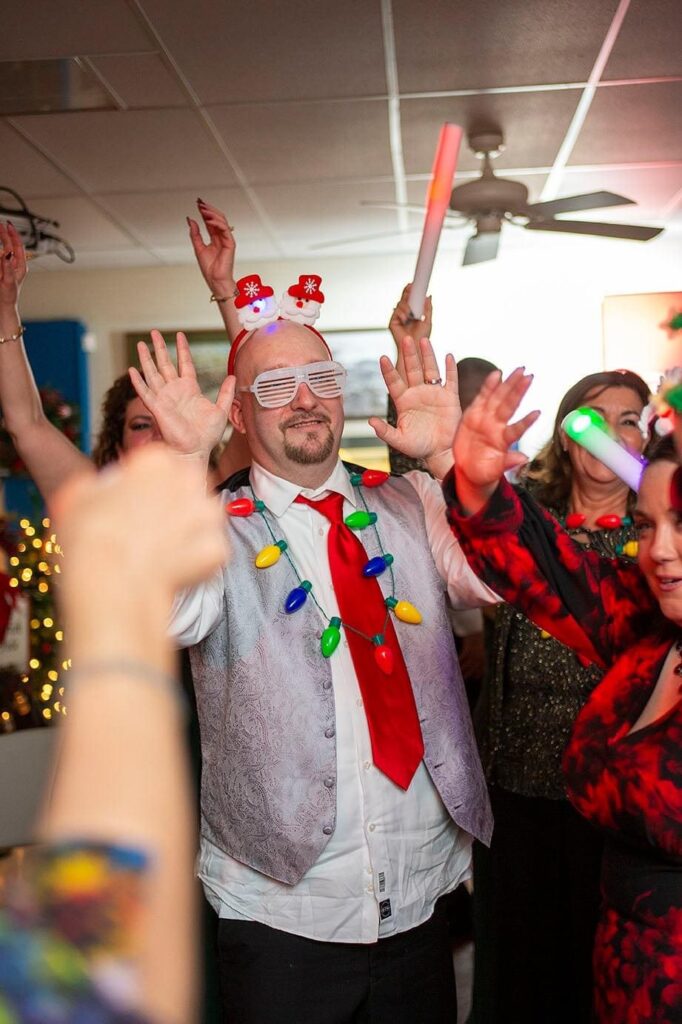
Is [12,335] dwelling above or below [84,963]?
above

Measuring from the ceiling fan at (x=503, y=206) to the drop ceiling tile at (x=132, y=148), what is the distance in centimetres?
105

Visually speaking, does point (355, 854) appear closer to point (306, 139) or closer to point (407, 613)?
point (407, 613)

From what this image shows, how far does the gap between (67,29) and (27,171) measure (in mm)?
1703

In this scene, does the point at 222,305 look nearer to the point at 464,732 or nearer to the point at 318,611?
the point at 318,611

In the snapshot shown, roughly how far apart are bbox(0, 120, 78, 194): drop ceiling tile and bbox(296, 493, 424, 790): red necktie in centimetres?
357

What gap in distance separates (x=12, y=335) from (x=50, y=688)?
138 cm

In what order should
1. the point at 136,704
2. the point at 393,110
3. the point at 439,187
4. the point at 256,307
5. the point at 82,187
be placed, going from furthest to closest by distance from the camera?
the point at 82,187
the point at 393,110
the point at 256,307
the point at 439,187
the point at 136,704

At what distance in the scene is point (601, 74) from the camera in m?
4.35

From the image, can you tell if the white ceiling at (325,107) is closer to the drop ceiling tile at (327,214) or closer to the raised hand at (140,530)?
the drop ceiling tile at (327,214)

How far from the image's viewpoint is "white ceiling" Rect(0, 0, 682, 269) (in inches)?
147

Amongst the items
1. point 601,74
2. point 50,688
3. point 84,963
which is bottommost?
point 50,688

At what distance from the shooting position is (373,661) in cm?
188

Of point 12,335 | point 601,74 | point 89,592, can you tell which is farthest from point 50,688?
point 601,74

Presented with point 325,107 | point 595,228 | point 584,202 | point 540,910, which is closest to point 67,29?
point 325,107
